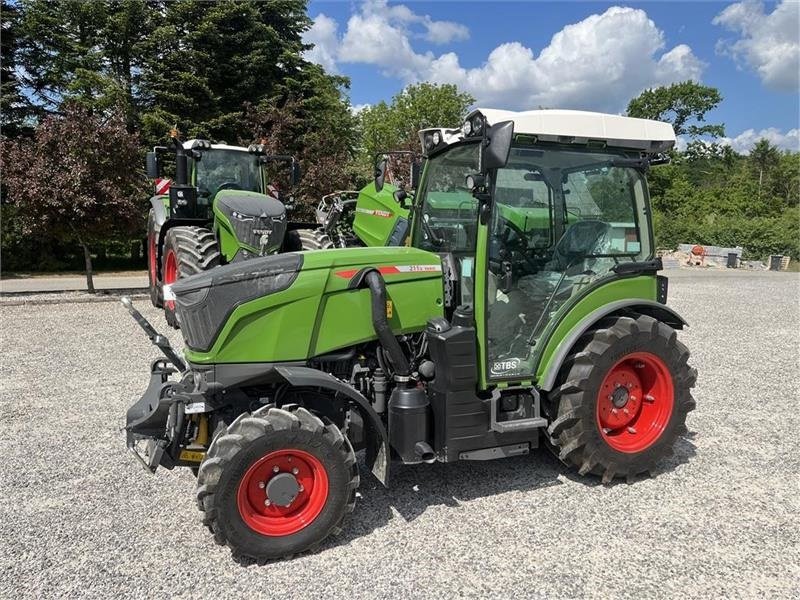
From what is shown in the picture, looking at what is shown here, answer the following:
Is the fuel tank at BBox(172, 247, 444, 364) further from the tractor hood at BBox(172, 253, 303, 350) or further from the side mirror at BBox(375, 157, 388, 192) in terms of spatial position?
the side mirror at BBox(375, 157, 388, 192)

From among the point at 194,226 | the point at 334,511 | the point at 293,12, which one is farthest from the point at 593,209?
the point at 293,12

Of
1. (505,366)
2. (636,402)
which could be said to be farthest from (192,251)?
(636,402)

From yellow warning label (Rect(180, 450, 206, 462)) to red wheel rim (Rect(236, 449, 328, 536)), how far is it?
1.38ft

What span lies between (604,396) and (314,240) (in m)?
6.11

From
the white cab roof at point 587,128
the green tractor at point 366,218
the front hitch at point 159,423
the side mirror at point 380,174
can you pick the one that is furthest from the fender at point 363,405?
the side mirror at point 380,174

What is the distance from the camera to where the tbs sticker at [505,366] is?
11.9ft

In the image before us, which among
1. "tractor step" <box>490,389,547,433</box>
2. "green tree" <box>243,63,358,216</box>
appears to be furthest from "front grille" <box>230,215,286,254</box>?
"green tree" <box>243,63,358,216</box>

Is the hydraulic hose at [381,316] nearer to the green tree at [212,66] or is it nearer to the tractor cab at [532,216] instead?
the tractor cab at [532,216]

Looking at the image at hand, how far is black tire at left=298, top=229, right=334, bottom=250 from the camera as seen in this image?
9047 millimetres

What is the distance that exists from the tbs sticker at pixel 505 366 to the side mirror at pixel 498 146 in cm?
124

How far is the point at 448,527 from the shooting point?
3.37 m

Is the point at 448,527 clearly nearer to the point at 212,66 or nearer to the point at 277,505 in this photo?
the point at 277,505

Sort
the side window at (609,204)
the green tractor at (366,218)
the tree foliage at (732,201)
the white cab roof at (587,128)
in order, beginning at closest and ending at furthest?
the white cab roof at (587,128) < the side window at (609,204) < the green tractor at (366,218) < the tree foliage at (732,201)

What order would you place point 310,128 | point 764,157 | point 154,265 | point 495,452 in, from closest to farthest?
1. point 495,452
2. point 154,265
3. point 310,128
4. point 764,157
